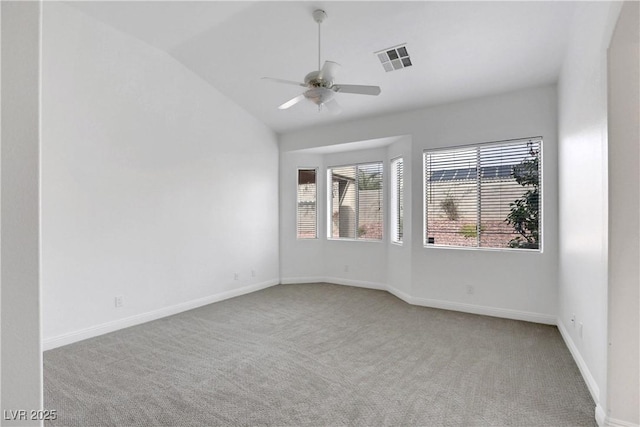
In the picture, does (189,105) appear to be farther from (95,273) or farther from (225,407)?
(225,407)

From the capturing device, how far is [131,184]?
406 cm

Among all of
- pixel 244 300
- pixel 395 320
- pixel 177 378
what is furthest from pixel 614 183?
pixel 244 300

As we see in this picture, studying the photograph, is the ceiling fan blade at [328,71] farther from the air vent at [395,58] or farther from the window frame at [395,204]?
the window frame at [395,204]

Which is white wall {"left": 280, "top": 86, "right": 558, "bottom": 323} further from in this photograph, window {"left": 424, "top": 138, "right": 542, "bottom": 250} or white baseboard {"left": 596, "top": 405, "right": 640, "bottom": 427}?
white baseboard {"left": 596, "top": 405, "right": 640, "bottom": 427}

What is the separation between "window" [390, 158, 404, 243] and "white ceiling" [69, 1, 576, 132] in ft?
3.89

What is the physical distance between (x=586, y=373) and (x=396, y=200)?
3.56 m

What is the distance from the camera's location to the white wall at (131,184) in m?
3.40

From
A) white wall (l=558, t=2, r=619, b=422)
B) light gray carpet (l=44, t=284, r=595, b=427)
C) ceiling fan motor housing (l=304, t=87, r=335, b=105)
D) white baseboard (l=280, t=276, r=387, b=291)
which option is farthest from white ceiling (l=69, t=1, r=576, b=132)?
white baseboard (l=280, t=276, r=387, b=291)

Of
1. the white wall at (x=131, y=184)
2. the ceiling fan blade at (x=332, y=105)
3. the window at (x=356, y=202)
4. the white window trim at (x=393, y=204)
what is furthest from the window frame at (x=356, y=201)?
the ceiling fan blade at (x=332, y=105)

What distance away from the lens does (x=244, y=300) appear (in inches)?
204

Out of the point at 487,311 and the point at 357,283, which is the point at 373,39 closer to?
the point at 487,311

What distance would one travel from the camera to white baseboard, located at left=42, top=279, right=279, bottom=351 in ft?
11.1

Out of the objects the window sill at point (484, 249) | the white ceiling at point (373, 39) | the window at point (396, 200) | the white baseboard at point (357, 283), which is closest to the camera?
the white ceiling at point (373, 39)

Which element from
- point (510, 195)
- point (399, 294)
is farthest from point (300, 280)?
point (510, 195)
